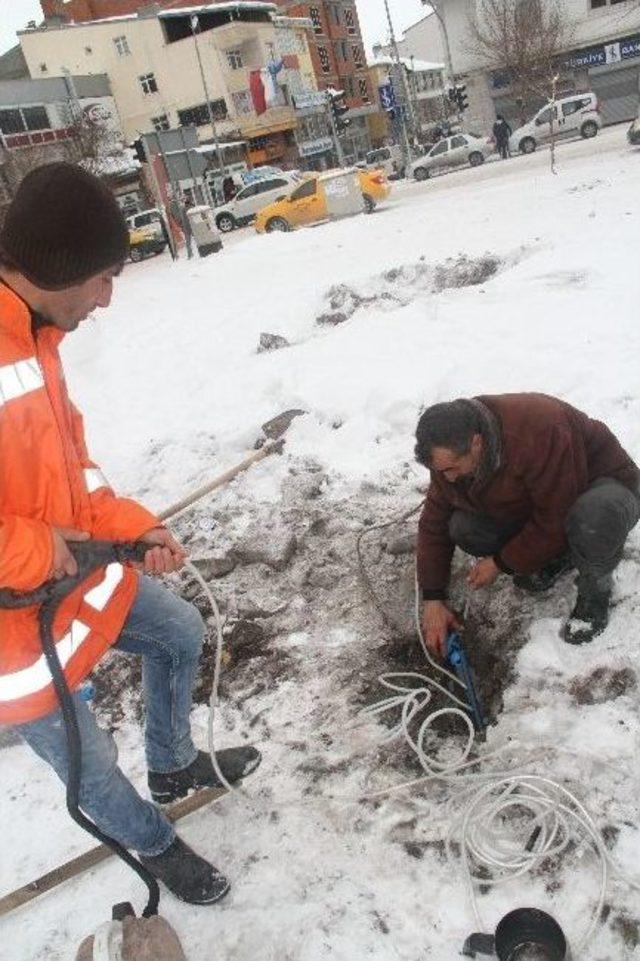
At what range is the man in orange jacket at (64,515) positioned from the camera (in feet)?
5.31

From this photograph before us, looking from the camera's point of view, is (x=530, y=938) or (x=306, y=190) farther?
(x=306, y=190)

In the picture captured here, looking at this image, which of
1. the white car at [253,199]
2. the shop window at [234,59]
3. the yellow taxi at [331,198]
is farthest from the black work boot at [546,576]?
the shop window at [234,59]

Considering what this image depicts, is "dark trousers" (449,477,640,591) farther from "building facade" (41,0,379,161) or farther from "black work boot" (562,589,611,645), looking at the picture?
"building facade" (41,0,379,161)

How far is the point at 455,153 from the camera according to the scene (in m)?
27.3

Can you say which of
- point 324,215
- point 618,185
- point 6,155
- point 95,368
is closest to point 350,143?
point 6,155

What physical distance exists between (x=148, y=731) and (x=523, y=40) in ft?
105

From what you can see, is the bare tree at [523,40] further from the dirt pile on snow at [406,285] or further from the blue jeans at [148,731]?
the blue jeans at [148,731]

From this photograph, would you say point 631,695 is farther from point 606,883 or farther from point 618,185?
point 618,185

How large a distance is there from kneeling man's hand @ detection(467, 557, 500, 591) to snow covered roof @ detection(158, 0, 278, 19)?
46.1 meters

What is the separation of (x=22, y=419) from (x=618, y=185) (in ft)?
40.0

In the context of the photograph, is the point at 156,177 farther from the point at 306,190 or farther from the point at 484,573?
the point at 484,573

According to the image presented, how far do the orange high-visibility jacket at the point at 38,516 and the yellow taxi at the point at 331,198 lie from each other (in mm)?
17855

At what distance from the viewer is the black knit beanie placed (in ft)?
5.33

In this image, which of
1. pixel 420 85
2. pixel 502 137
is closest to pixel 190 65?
pixel 502 137
